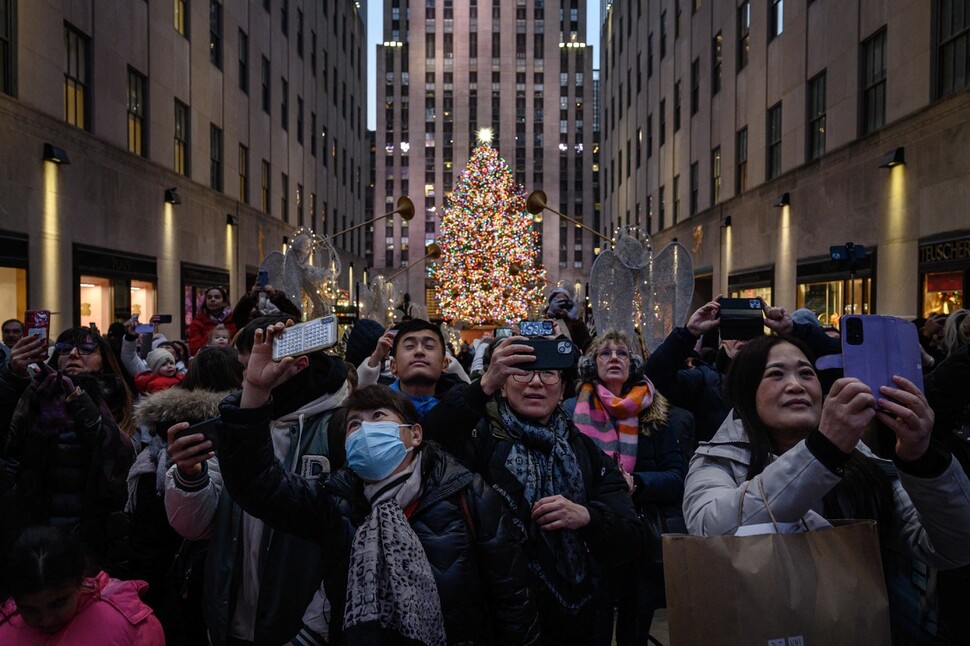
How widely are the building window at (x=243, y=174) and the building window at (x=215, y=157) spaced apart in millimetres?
1850

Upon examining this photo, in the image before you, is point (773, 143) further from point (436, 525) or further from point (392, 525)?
point (392, 525)

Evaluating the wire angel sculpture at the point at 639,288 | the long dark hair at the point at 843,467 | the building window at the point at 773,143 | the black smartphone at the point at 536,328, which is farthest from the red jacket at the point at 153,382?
the building window at the point at 773,143

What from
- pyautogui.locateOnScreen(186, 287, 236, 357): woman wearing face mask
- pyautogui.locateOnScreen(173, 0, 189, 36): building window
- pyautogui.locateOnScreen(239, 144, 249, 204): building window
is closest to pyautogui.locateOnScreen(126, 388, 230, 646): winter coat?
→ pyautogui.locateOnScreen(186, 287, 236, 357): woman wearing face mask

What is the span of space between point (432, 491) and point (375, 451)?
268 mm

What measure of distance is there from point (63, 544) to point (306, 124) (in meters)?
33.4

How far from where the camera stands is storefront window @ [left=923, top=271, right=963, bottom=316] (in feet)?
38.9

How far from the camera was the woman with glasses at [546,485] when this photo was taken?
289cm

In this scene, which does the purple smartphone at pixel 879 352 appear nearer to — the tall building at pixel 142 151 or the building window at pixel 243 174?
the tall building at pixel 142 151

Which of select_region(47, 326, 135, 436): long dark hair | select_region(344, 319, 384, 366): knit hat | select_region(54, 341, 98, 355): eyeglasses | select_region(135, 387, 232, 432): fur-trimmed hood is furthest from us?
select_region(344, 319, 384, 366): knit hat

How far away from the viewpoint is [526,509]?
9.70 feet

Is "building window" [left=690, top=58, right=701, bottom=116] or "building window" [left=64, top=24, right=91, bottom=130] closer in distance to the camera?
"building window" [left=64, top=24, right=91, bottom=130]

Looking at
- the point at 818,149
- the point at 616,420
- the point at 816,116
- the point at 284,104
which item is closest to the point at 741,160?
the point at 816,116

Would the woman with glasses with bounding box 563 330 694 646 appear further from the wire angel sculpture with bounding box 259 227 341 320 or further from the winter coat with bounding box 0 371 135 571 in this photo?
the wire angel sculpture with bounding box 259 227 341 320

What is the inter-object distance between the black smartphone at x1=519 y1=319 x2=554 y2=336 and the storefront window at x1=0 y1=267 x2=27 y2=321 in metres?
12.2
